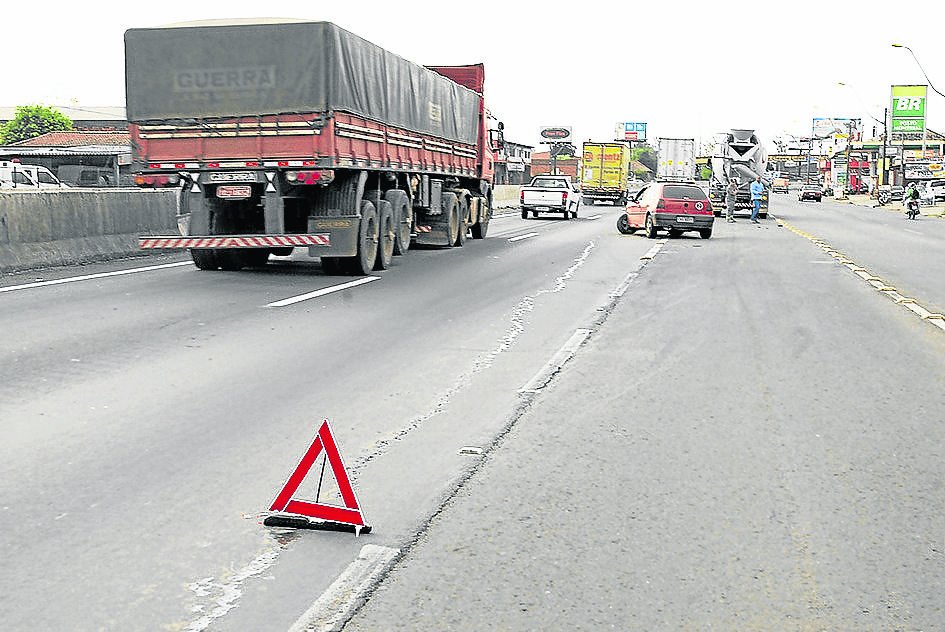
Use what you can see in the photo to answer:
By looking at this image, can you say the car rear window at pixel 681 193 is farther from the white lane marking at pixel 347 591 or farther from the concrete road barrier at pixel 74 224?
the white lane marking at pixel 347 591

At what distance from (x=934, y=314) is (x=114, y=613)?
1197cm

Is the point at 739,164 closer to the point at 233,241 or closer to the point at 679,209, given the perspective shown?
the point at 679,209

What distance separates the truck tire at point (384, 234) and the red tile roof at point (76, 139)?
74.1 m

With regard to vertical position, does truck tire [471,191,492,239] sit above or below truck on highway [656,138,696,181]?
below

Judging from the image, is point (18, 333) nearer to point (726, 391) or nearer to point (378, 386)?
point (378, 386)

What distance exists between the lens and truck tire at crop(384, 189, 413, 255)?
19913 mm

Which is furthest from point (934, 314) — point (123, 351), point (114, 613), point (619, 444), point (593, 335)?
point (114, 613)

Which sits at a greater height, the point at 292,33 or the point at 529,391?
the point at 292,33

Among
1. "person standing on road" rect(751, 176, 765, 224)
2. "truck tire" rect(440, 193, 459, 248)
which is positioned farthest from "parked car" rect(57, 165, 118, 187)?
"truck tire" rect(440, 193, 459, 248)

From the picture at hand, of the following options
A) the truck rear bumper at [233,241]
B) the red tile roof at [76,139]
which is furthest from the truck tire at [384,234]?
the red tile roof at [76,139]

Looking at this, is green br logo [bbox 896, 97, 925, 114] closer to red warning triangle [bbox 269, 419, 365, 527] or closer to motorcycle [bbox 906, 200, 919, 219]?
motorcycle [bbox 906, 200, 919, 219]

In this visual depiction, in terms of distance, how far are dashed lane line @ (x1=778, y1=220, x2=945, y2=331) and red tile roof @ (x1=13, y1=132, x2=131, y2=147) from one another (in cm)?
7282

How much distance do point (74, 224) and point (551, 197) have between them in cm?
2904

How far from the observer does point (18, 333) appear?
35.5ft
